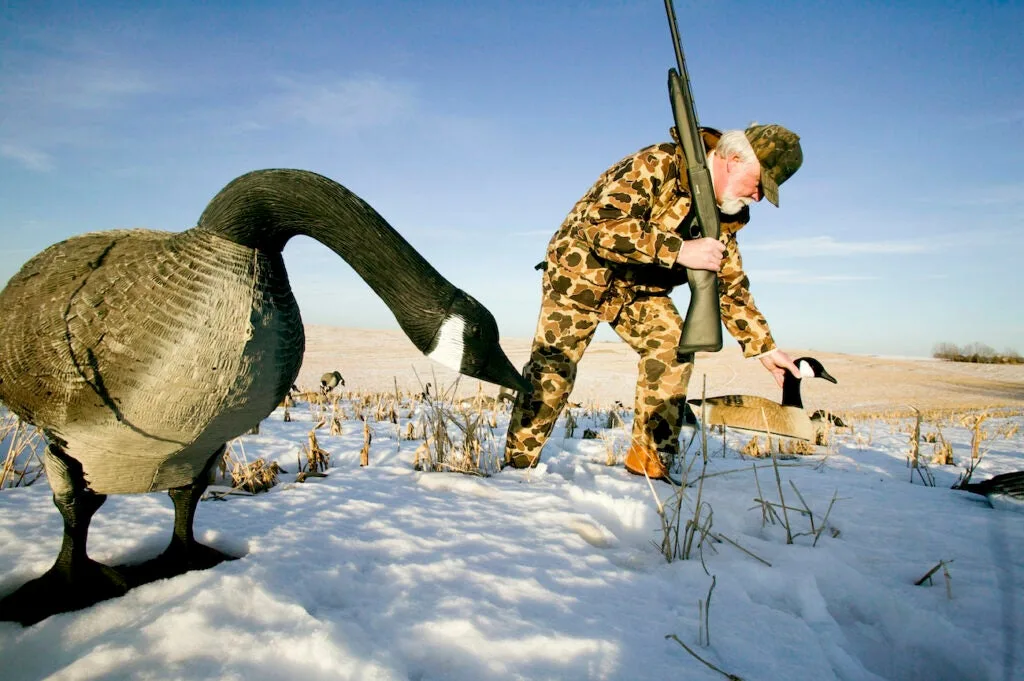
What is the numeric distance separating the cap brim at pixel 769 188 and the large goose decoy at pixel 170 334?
240 centimetres

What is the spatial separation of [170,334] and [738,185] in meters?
2.97

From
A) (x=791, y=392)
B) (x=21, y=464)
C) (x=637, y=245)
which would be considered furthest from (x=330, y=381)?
(x=791, y=392)

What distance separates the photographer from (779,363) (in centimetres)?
339

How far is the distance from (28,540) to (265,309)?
1188 millimetres

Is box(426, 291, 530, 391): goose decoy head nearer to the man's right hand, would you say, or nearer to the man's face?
the man's right hand

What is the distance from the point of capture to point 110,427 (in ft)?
4.24

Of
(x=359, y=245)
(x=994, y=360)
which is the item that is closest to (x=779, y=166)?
(x=359, y=245)

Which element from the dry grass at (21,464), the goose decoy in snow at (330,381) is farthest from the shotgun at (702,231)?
the goose decoy in snow at (330,381)

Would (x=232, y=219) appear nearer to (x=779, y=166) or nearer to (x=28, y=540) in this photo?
(x=28, y=540)

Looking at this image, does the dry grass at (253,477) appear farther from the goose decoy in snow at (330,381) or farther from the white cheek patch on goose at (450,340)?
the goose decoy in snow at (330,381)

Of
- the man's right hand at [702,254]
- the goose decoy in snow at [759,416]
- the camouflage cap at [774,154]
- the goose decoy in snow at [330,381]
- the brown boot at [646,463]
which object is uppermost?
the camouflage cap at [774,154]

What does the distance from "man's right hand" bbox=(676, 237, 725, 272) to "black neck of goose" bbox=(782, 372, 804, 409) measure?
3.14 ft

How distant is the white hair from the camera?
3.03 metres

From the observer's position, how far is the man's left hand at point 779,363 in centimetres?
330
